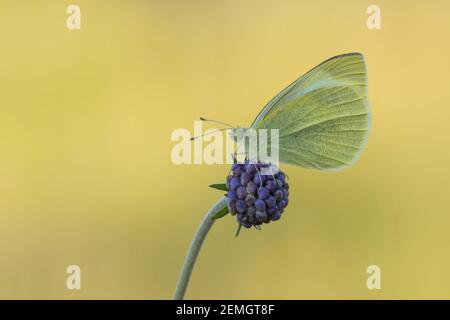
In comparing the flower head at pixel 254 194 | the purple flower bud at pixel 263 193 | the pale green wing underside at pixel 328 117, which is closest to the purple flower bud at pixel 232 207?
the flower head at pixel 254 194

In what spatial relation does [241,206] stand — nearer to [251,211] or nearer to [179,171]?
[251,211]

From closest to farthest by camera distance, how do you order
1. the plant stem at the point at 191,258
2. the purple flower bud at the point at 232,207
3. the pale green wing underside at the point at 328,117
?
the plant stem at the point at 191,258 < the purple flower bud at the point at 232,207 < the pale green wing underside at the point at 328,117

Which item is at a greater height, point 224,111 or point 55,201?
point 224,111

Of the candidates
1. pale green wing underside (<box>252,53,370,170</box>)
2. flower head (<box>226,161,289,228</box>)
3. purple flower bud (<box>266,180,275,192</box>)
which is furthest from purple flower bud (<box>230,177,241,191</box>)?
pale green wing underside (<box>252,53,370,170</box>)

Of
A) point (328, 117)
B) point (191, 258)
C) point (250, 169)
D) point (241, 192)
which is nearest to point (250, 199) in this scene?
point (241, 192)

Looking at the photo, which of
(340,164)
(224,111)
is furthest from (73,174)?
(340,164)

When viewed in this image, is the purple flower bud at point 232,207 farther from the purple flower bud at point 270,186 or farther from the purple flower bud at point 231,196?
the purple flower bud at point 270,186

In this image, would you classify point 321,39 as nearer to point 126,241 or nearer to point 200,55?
point 200,55

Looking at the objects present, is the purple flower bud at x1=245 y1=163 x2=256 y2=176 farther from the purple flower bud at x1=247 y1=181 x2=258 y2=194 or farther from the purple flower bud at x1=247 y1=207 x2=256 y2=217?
the purple flower bud at x1=247 y1=207 x2=256 y2=217
